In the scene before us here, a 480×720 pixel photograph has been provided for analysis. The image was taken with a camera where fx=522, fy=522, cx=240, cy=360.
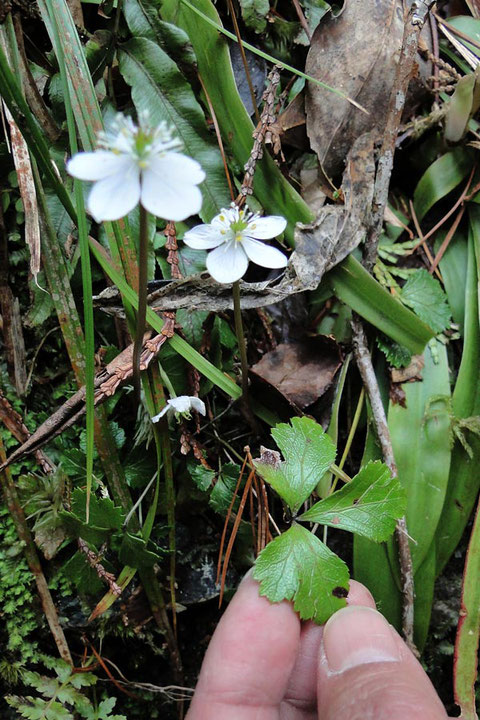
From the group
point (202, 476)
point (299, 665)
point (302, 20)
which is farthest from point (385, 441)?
point (302, 20)

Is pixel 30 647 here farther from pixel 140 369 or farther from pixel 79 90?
pixel 79 90

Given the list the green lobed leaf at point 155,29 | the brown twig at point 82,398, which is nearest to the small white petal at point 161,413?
the brown twig at point 82,398

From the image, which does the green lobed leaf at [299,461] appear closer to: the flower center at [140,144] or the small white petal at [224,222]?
the small white petal at [224,222]

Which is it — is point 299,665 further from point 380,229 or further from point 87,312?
point 380,229

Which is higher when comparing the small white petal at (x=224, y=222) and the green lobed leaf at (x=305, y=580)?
the small white petal at (x=224, y=222)

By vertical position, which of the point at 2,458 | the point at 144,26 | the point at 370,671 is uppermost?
the point at 144,26

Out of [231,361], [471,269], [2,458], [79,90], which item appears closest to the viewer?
[79,90]

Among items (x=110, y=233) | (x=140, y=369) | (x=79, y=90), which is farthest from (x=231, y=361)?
(x=79, y=90)
